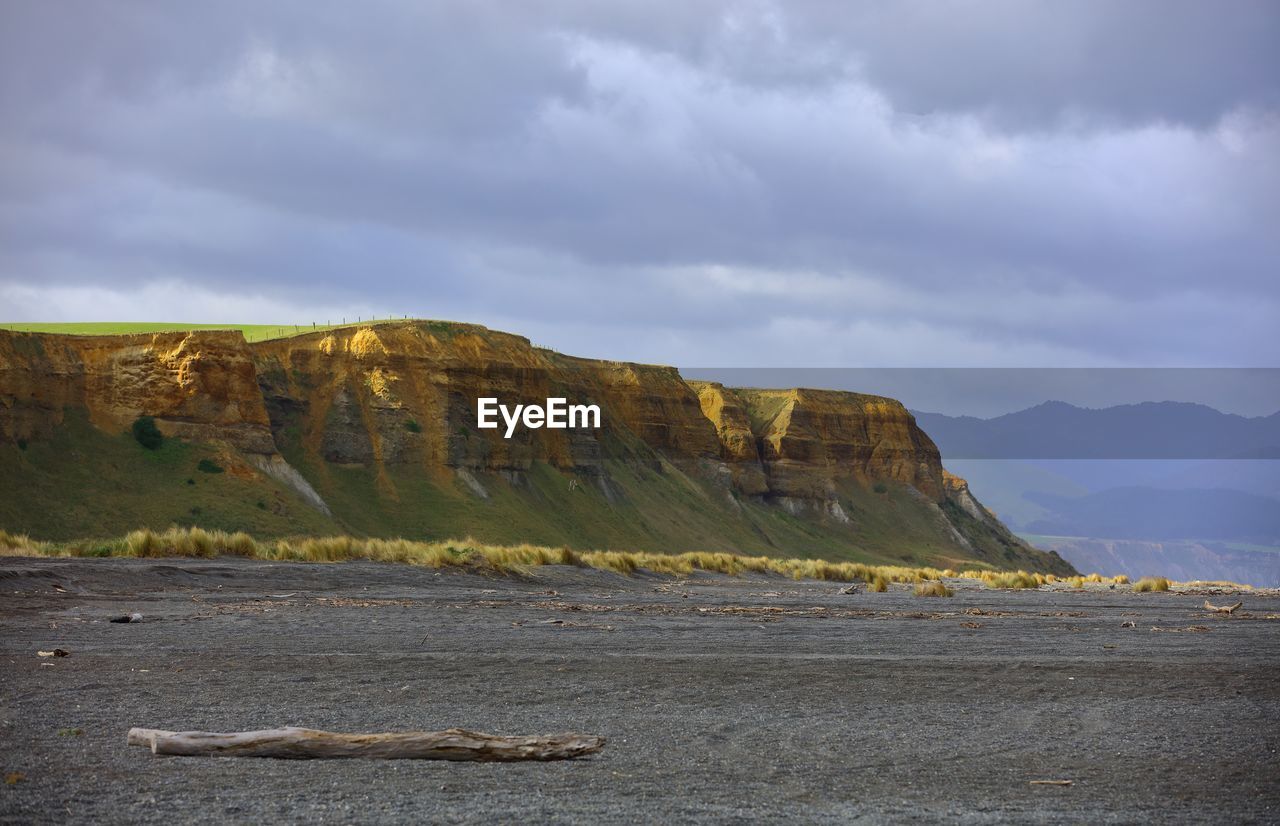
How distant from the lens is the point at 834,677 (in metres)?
13.7

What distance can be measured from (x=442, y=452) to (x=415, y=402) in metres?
3.80

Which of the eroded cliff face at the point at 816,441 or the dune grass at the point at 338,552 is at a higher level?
the eroded cliff face at the point at 816,441

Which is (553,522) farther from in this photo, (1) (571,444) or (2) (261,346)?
(2) (261,346)

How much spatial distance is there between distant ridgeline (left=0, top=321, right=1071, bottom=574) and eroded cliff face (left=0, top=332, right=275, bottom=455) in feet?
0.35

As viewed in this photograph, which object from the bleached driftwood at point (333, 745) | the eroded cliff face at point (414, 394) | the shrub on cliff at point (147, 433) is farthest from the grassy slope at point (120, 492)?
the bleached driftwood at point (333, 745)

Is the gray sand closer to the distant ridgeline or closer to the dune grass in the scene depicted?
the dune grass

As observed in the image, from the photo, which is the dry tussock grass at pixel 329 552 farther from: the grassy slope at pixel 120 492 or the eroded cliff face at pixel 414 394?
the eroded cliff face at pixel 414 394

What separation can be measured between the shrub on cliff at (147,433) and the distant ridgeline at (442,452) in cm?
24

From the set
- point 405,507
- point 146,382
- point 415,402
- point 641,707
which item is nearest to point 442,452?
point 415,402

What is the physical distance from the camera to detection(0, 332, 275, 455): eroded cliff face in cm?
5709

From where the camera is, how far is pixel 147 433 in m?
59.0

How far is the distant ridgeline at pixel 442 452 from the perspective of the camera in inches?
2190

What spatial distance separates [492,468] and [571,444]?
1043 centimetres

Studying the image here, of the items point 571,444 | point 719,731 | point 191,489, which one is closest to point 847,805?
point 719,731
